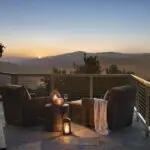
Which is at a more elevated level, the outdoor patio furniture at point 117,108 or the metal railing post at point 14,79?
the metal railing post at point 14,79

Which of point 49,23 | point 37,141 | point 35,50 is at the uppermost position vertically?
point 49,23

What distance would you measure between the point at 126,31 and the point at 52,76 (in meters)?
3.80

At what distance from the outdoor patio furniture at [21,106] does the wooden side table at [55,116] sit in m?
0.33

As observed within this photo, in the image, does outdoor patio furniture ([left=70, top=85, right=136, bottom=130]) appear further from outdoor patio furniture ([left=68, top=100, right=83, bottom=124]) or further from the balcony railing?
the balcony railing

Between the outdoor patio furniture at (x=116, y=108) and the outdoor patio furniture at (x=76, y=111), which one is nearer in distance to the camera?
the outdoor patio furniture at (x=116, y=108)

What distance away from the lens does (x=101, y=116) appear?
552 cm

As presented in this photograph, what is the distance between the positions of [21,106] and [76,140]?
1243 mm

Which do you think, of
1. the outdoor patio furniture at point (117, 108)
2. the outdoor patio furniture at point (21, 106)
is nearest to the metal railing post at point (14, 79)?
the outdoor patio furniture at point (21, 106)

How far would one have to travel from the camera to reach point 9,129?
573cm

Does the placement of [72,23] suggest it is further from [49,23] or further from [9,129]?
[9,129]

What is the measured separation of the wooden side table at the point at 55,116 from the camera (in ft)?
18.4

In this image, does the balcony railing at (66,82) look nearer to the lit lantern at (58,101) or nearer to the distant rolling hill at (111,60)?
the lit lantern at (58,101)

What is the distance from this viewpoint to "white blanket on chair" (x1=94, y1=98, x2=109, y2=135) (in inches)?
215

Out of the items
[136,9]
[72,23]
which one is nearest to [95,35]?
[72,23]
